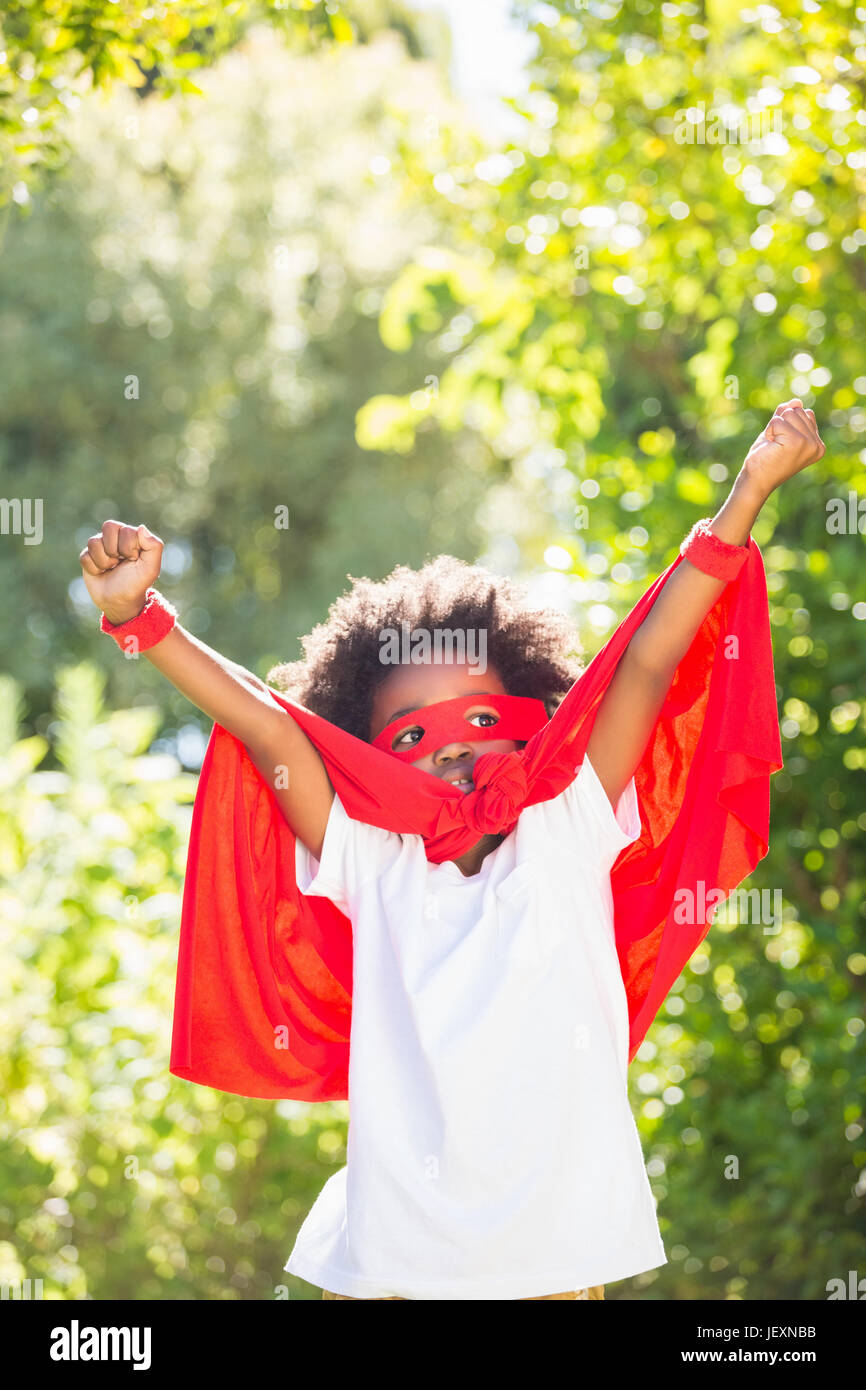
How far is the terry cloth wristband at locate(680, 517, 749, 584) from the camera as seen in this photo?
6.01ft

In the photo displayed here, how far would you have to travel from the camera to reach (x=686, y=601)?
6.14 ft

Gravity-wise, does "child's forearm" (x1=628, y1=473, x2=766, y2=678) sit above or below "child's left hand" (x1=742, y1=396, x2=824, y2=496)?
below

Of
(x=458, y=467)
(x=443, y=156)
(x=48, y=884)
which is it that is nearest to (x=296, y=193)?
(x=458, y=467)

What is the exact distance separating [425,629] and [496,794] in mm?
445

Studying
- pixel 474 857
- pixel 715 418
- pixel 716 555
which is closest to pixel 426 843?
pixel 474 857

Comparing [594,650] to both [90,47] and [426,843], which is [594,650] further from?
[90,47]

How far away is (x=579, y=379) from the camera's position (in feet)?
11.1

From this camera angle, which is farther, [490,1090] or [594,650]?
[594,650]

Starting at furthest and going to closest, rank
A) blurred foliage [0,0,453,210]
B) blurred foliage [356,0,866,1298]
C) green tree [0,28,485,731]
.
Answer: green tree [0,28,485,731]
blurred foliage [356,0,866,1298]
blurred foliage [0,0,453,210]

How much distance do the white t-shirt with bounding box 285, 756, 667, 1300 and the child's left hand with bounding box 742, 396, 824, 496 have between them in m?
0.49

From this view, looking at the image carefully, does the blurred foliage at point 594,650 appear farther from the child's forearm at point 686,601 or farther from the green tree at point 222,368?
the green tree at point 222,368

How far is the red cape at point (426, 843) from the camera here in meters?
1.94

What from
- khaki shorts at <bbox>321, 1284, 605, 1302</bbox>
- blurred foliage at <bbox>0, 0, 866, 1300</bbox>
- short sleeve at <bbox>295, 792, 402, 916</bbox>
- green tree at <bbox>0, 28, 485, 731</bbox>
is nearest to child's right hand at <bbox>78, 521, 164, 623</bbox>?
short sleeve at <bbox>295, 792, 402, 916</bbox>

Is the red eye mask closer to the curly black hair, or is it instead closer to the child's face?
the child's face
